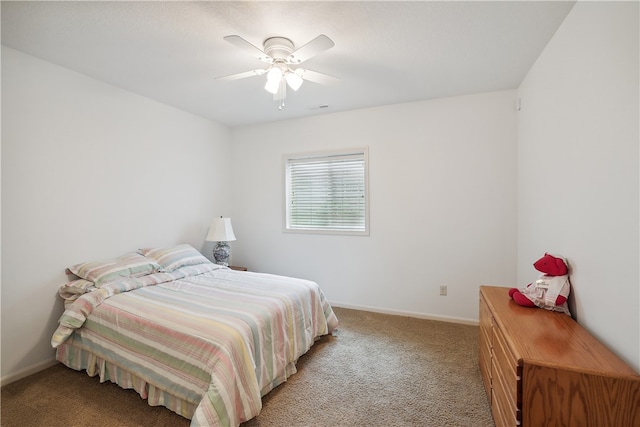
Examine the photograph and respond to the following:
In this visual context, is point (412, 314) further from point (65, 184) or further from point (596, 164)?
point (65, 184)

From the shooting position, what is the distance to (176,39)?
2.05m

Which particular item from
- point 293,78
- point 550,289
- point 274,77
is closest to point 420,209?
point 550,289

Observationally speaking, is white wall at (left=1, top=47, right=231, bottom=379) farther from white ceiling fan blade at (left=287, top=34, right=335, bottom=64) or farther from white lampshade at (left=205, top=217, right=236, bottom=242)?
white ceiling fan blade at (left=287, top=34, right=335, bottom=64)

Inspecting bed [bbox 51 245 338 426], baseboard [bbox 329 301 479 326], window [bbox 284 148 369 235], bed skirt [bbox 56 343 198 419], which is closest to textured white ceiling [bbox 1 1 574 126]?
window [bbox 284 148 369 235]

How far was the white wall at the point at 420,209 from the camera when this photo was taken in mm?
2994

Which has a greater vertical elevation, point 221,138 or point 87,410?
point 221,138

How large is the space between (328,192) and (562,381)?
3.03 metres

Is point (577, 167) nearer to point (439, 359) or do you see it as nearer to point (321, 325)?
point (439, 359)

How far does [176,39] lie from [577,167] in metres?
2.84

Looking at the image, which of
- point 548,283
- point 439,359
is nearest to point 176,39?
point 548,283

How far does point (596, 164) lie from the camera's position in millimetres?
1463

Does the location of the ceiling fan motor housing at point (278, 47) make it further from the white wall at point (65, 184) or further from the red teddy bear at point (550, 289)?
the red teddy bear at point (550, 289)

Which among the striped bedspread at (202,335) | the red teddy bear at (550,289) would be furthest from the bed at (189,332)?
the red teddy bear at (550,289)

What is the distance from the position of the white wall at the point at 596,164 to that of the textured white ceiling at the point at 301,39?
1.21 feet
